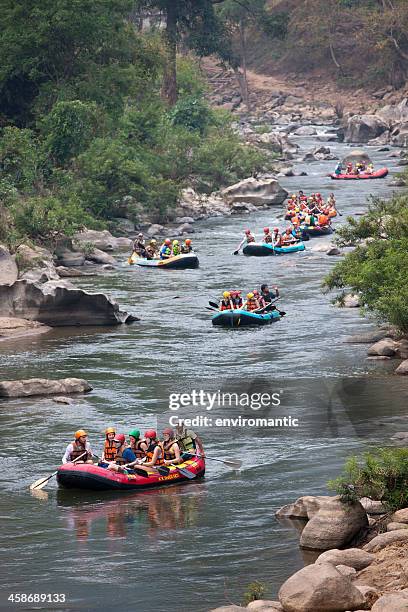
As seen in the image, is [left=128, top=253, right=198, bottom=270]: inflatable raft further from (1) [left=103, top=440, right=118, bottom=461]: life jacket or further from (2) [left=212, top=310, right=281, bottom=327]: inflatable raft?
(1) [left=103, top=440, right=118, bottom=461]: life jacket

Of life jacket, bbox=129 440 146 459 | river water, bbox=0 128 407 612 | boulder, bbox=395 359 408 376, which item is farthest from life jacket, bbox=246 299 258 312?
life jacket, bbox=129 440 146 459

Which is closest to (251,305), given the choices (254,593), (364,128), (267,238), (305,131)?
(267,238)

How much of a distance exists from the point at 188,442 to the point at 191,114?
58.6m

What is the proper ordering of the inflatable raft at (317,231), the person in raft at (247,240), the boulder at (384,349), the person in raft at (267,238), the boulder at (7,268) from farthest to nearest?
the inflatable raft at (317,231), the person in raft at (267,238), the person in raft at (247,240), the boulder at (7,268), the boulder at (384,349)

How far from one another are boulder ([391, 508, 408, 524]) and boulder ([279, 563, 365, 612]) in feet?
10.7

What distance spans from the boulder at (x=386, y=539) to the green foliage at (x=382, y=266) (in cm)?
1411

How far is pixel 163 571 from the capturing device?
2000cm

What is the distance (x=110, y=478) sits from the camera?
2461 centimetres

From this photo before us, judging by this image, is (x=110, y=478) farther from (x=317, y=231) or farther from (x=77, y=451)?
(x=317, y=231)

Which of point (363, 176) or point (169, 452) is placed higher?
point (169, 452)

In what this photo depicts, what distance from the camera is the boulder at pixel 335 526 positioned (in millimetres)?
20125

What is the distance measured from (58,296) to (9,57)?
26652 mm

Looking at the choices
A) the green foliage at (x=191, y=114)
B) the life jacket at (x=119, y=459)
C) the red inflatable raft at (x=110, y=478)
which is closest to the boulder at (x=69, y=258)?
the life jacket at (x=119, y=459)

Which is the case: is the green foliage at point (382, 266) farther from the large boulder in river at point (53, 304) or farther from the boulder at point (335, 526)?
the boulder at point (335, 526)
